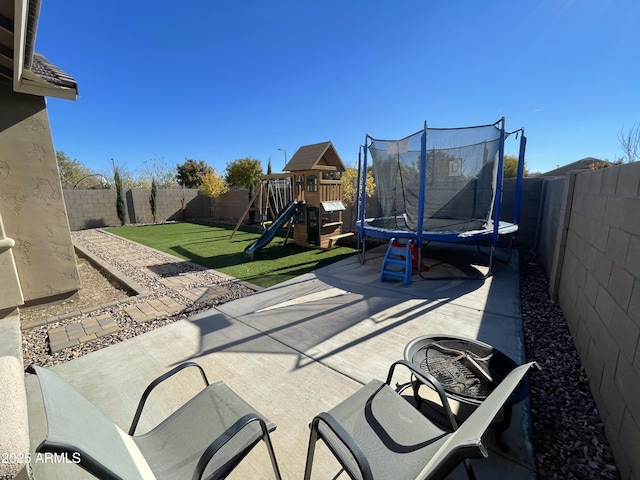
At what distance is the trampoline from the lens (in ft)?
15.9

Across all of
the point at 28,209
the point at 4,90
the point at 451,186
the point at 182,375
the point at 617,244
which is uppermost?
the point at 4,90

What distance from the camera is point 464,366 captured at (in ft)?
6.35

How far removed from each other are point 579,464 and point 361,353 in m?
1.54

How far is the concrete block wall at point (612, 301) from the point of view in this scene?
1553 mm

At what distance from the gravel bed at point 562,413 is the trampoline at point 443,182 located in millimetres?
2199

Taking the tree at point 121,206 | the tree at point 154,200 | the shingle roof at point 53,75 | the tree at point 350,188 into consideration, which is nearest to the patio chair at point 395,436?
the shingle roof at point 53,75

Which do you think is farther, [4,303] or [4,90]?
[4,90]

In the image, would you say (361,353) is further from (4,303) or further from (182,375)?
(4,303)

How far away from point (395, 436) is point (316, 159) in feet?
22.3

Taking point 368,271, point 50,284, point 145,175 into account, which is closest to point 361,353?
point 368,271

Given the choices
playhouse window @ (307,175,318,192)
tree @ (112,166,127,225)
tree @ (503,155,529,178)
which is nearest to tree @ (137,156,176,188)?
tree @ (112,166,127,225)

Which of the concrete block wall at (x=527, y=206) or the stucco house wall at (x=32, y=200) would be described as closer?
the stucco house wall at (x=32, y=200)

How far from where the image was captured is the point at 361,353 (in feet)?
8.74

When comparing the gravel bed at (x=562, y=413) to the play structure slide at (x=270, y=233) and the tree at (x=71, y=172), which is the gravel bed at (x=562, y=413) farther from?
the tree at (x=71, y=172)
